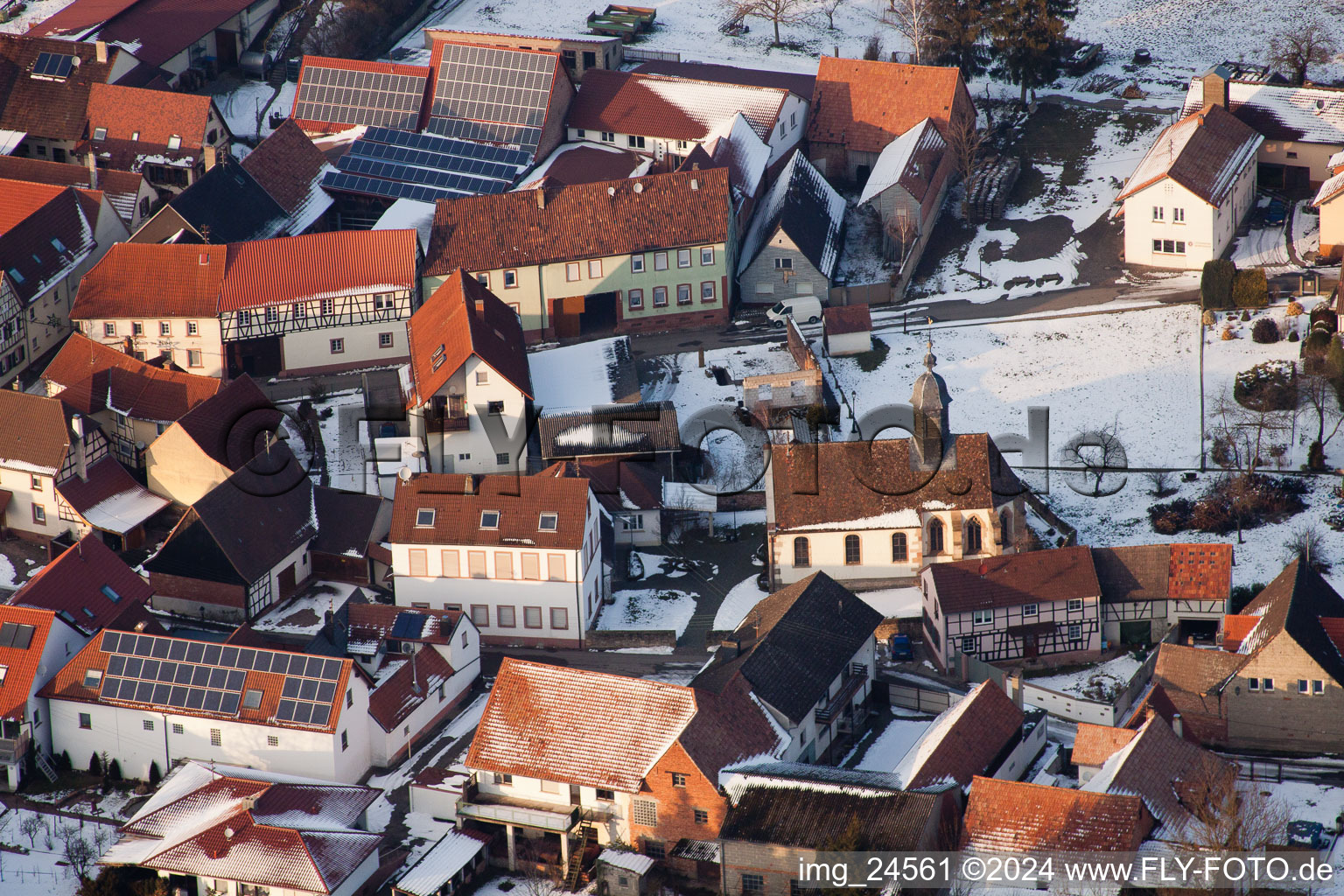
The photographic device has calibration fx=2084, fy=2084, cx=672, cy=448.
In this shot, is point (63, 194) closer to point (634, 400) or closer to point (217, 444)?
point (217, 444)

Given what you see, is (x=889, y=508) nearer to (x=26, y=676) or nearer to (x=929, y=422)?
(x=929, y=422)

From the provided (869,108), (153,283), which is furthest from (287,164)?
(869,108)

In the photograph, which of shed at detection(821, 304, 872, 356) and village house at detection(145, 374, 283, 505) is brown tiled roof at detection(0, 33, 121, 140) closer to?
village house at detection(145, 374, 283, 505)

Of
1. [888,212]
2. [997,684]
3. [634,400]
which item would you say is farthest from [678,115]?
[997,684]

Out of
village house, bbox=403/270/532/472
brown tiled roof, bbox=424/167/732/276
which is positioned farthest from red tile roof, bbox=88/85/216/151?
village house, bbox=403/270/532/472

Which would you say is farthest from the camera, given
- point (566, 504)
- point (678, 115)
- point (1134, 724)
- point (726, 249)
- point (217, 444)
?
point (678, 115)
